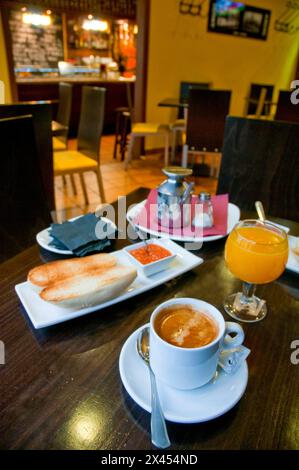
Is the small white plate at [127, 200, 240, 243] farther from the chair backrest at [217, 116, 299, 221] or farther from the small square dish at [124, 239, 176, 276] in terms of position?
the chair backrest at [217, 116, 299, 221]

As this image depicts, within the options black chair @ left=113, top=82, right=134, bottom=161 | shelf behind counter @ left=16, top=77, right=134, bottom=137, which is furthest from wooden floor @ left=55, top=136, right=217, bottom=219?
shelf behind counter @ left=16, top=77, right=134, bottom=137

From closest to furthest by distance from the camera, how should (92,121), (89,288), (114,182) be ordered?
1. (89,288)
2. (92,121)
3. (114,182)

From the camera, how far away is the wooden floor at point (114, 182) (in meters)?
2.89

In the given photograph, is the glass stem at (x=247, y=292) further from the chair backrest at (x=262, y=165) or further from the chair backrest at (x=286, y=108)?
the chair backrest at (x=286, y=108)

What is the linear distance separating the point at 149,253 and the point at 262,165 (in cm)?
81

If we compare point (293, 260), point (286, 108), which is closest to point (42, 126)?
point (293, 260)

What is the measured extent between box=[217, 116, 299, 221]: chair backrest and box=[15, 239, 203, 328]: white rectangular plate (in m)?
0.69

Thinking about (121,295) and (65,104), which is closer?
(121,295)

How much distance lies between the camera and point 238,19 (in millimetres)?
4746

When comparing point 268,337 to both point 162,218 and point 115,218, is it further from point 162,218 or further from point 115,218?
point 115,218

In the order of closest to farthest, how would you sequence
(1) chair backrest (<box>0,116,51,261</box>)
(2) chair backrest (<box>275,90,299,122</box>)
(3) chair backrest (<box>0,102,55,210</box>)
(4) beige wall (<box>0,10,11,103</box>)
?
(1) chair backrest (<box>0,116,51,261</box>)
(3) chair backrest (<box>0,102,55,210</box>)
(2) chair backrest (<box>275,90,299,122</box>)
(4) beige wall (<box>0,10,11,103</box>)

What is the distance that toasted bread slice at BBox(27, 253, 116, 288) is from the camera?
0.61m

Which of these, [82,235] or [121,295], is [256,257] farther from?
[82,235]

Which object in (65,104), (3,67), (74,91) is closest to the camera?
(65,104)
